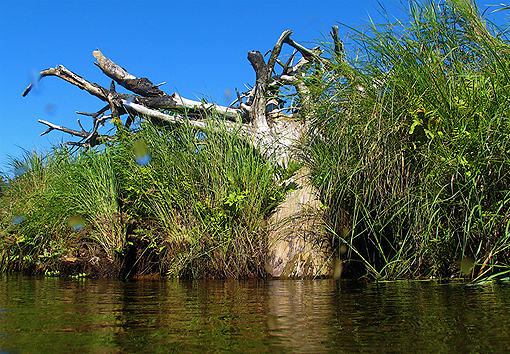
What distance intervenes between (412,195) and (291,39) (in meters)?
5.02

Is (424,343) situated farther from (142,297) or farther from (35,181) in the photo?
(35,181)

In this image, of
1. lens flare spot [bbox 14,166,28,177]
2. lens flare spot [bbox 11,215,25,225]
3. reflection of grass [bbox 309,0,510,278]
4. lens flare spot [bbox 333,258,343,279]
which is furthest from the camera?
lens flare spot [bbox 14,166,28,177]

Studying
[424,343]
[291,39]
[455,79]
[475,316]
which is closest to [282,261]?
[455,79]

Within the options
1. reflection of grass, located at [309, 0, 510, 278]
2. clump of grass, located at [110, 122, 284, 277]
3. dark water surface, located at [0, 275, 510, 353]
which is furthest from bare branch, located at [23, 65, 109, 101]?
dark water surface, located at [0, 275, 510, 353]

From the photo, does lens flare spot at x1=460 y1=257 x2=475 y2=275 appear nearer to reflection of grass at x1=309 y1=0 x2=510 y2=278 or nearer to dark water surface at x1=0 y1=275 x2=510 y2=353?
reflection of grass at x1=309 y1=0 x2=510 y2=278

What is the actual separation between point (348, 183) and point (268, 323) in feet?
6.70

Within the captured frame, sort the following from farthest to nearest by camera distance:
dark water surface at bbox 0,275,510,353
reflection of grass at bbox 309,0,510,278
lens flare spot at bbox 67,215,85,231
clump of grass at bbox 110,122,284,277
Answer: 1. lens flare spot at bbox 67,215,85,231
2. clump of grass at bbox 110,122,284,277
3. reflection of grass at bbox 309,0,510,278
4. dark water surface at bbox 0,275,510,353

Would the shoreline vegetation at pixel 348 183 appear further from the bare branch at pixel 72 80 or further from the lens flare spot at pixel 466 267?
the bare branch at pixel 72 80

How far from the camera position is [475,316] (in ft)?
5.56

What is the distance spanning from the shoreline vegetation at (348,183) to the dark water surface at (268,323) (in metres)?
0.86

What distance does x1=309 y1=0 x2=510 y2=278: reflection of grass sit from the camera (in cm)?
309

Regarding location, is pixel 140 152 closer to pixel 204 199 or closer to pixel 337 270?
pixel 204 199

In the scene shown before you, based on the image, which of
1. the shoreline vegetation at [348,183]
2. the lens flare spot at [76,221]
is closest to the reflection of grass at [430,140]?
the shoreline vegetation at [348,183]

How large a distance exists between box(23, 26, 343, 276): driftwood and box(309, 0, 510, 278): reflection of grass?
0.59 meters
